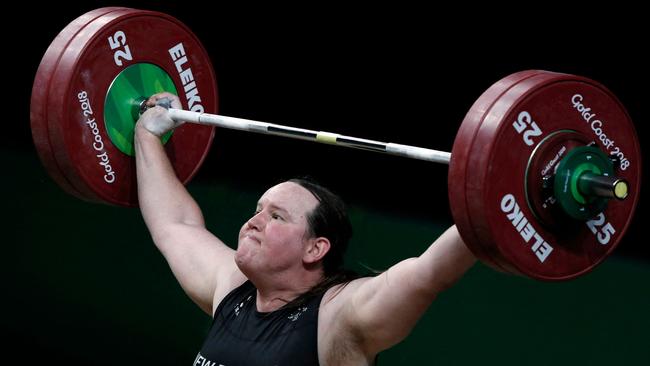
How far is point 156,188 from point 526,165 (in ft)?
4.07

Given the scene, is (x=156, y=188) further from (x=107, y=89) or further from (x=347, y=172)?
(x=347, y=172)

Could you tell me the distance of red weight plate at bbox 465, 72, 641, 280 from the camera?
90.4 inches

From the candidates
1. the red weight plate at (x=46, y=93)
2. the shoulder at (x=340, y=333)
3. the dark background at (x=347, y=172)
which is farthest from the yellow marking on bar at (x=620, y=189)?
the red weight plate at (x=46, y=93)

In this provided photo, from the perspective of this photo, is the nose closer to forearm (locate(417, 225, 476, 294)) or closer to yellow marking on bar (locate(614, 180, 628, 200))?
forearm (locate(417, 225, 476, 294))

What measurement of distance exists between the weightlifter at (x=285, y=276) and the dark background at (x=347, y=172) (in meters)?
0.73

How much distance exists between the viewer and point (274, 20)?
13.2 feet

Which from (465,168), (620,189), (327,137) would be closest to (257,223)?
(327,137)

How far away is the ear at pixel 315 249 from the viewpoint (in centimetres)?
293

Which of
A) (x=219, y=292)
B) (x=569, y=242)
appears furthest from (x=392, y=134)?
(x=569, y=242)

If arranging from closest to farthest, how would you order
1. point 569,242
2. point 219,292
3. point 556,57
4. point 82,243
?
1. point 569,242
2. point 219,292
3. point 556,57
4. point 82,243

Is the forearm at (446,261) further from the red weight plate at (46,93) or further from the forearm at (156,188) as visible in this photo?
the red weight plate at (46,93)

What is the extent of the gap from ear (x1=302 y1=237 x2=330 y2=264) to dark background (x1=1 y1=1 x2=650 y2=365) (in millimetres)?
803

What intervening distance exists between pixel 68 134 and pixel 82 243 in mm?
1658

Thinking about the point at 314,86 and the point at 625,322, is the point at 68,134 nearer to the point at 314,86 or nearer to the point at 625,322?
the point at 314,86
